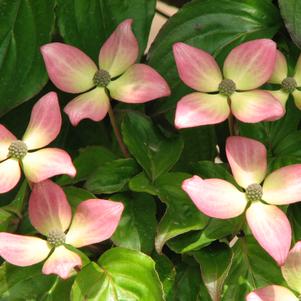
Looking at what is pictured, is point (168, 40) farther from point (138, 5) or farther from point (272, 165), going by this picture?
point (272, 165)

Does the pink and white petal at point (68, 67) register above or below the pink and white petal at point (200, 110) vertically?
above

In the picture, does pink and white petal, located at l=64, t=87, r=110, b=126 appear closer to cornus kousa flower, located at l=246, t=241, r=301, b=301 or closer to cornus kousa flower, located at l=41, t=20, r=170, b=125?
cornus kousa flower, located at l=41, t=20, r=170, b=125

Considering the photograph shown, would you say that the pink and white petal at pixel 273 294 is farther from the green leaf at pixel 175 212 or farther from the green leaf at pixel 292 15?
the green leaf at pixel 292 15

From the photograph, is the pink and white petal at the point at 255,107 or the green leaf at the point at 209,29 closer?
the pink and white petal at the point at 255,107

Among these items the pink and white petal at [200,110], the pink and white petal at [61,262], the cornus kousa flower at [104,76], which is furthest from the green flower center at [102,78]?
the pink and white petal at [61,262]

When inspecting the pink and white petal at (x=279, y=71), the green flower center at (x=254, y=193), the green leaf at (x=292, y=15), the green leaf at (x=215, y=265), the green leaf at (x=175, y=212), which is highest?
the green leaf at (x=292, y=15)

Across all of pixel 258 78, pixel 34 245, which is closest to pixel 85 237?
pixel 34 245

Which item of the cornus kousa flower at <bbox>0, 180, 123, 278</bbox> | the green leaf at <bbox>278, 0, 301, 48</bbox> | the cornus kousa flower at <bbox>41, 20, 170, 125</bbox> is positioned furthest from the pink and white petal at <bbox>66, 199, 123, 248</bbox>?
the green leaf at <bbox>278, 0, 301, 48</bbox>
